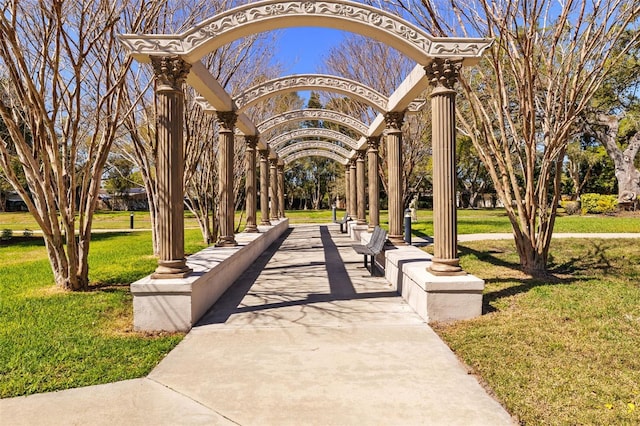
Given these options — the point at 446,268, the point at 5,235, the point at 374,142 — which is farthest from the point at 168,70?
the point at 5,235

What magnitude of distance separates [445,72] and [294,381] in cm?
488

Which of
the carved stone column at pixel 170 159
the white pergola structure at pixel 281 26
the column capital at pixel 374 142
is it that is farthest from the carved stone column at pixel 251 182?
the carved stone column at pixel 170 159

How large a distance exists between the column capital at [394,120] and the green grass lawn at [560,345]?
149 inches

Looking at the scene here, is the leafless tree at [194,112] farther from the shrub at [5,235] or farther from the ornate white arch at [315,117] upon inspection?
the shrub at [5,235]

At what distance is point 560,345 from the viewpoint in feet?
15.0

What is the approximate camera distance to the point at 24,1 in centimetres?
738

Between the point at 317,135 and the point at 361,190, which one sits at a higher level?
the point at 317,135

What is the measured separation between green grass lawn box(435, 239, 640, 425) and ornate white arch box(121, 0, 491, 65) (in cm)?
386

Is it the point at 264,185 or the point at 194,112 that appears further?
the point at 264,185

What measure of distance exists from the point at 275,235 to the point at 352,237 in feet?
10.4

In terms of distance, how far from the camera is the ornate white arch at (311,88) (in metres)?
10.1

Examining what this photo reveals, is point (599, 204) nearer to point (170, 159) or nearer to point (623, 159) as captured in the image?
point (623, 159)

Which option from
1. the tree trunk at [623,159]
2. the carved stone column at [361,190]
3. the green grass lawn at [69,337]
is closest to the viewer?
the green grass lawn at [69,337]

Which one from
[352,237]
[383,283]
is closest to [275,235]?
[352,237]
